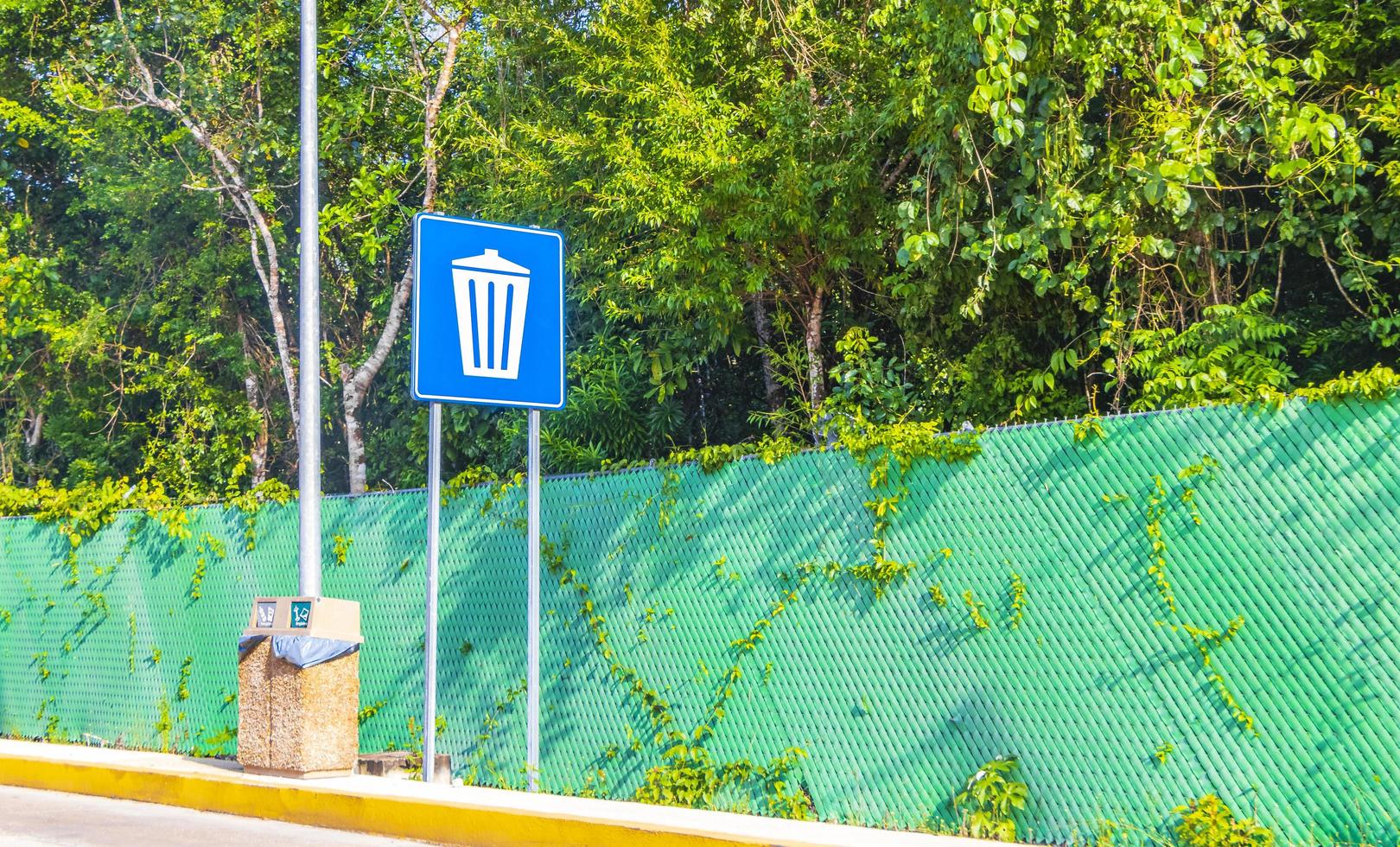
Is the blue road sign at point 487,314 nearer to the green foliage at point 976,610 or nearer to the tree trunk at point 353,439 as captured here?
the green foliage at point 976,610

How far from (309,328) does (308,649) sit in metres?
2.58

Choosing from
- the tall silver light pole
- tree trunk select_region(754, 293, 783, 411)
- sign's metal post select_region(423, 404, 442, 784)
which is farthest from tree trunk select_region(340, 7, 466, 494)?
sign's metal post select_region(423, 404, 442, 784)

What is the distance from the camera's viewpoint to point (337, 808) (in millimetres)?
9008

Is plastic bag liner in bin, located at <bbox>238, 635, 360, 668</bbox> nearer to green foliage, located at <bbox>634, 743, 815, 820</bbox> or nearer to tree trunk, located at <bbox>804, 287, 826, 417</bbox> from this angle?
green foliage, located at <bbox>634, 743, 815, 820</bbox>

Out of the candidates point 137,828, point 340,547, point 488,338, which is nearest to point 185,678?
point 340,547

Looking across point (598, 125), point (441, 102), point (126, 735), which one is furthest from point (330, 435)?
point (598, 125)

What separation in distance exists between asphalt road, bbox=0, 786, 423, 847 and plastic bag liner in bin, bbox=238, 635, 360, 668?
1.19 metres

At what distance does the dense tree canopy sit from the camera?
28.3 feet

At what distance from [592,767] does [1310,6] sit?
24.2 feet

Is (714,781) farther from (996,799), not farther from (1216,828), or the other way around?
(1216,828)

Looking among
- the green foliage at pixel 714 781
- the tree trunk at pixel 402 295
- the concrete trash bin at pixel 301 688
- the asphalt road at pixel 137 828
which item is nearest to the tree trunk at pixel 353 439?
the tree trunk at pixel 402 295

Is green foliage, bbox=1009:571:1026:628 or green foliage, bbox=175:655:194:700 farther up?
green foliage, bbox=1009:571:1026:628

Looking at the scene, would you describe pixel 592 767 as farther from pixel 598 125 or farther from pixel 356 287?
pixel 356 287

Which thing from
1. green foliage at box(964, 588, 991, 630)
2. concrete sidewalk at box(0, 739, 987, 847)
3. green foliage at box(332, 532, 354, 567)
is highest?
green foliage at box(332, 532, 354, 567)
